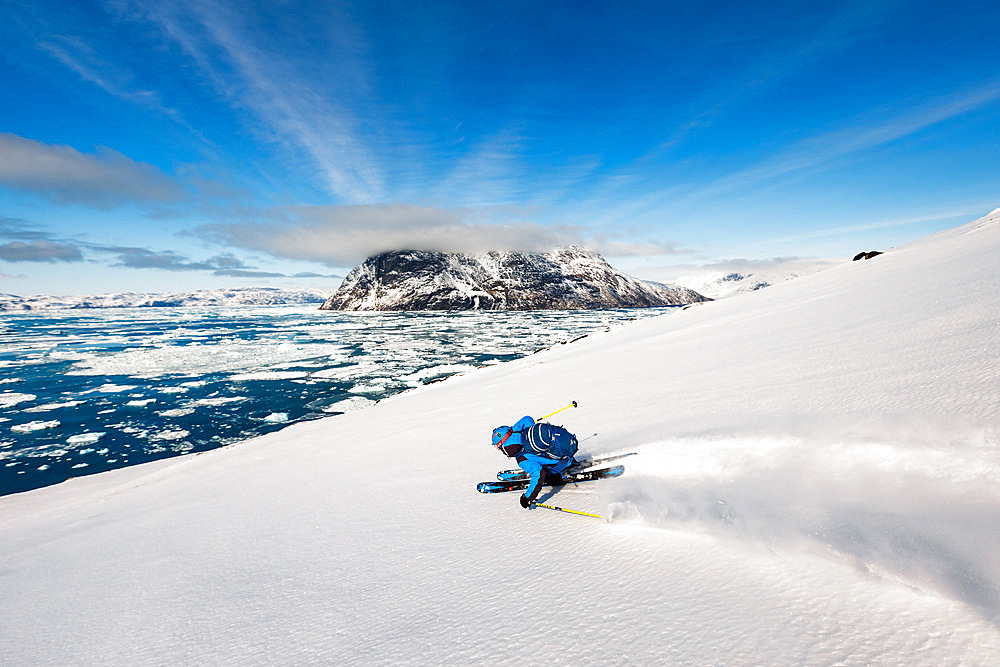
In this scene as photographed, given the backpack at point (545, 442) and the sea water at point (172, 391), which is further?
the sea water at point (172, 391)

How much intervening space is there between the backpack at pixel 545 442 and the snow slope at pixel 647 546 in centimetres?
42

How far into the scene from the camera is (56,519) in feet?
22.5

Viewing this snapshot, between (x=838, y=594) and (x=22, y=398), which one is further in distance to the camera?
(x=22, y=398)

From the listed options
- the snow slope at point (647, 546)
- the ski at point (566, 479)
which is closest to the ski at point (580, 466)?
the ski at point (566, 479)

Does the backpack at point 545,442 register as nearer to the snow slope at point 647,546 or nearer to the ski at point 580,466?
the ski at point 580,466

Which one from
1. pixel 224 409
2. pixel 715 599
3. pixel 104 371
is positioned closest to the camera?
pixel 715 599

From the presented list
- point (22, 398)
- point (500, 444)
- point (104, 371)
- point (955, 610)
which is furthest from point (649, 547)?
point (104, 371)

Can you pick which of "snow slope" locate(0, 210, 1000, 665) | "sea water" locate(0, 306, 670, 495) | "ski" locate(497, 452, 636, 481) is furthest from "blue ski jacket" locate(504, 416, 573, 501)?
"sea water" locate(0, 306, 670, 495)

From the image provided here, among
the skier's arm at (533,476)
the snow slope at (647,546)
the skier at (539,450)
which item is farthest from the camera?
the skier at (539,450)

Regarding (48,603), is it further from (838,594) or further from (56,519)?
(838,594)

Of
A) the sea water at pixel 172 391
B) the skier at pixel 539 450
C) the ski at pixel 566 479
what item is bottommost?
the sea water at pixel 172 391

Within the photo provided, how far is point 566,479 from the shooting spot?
4.28 m

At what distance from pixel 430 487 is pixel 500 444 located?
4.58ft

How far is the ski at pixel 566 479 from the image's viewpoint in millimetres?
4102
